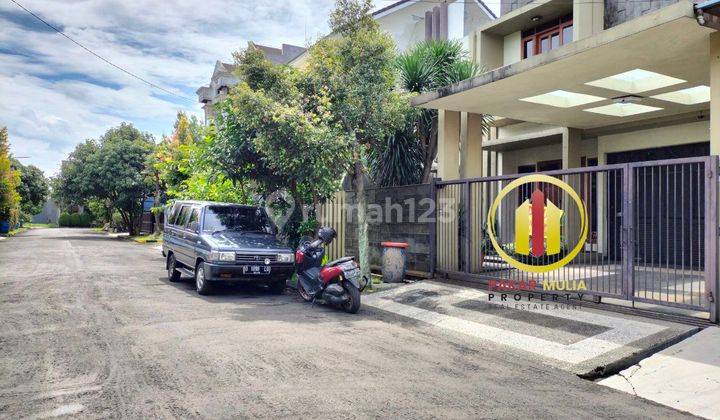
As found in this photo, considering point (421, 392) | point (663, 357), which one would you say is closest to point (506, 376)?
point (421, 392)

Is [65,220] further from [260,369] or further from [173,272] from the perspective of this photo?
[260,369]

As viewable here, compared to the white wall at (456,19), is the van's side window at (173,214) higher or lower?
lower

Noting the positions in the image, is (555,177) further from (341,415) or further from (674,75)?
(341,415)

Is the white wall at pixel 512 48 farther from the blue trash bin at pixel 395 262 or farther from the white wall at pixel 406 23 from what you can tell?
the white wall at pixel 406 23

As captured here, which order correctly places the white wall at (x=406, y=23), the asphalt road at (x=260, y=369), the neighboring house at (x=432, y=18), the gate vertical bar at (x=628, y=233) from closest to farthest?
1. the asphalt road at (x=260, y=369)
2. the gate vertical bar at (x=628, y=233)
3. the neighboring house at (x=432, y=18)
4. the white wall at (x=406, y=23)

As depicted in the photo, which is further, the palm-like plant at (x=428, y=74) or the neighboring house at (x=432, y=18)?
the neighboring house at (x=432, y=18)

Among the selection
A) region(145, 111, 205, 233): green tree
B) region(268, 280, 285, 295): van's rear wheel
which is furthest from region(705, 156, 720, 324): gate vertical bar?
region(145, 111, 205, 233): green tree

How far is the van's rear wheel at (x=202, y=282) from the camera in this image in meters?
9.36

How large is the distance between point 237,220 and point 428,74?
6055 millimetres

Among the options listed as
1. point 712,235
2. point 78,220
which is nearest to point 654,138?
point 712,235

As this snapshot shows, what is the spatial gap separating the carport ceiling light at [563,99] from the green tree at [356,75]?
3.04 m

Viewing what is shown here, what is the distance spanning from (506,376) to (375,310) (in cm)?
368

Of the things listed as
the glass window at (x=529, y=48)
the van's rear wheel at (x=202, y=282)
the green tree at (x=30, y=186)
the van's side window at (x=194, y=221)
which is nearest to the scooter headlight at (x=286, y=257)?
the van's rear wheel at (x=202, y=282)

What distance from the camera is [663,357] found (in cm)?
542
